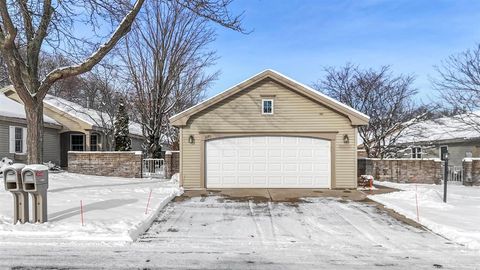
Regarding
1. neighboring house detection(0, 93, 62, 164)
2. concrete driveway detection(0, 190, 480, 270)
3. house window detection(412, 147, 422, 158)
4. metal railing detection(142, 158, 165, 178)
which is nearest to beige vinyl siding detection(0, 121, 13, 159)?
neighboring house detection(0, 93, 62, 164)

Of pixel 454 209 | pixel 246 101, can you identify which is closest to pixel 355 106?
pixel 246 101

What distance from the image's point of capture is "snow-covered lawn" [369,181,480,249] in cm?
929

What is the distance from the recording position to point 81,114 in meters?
29.2

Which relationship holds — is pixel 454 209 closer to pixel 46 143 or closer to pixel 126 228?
pixel 126 228

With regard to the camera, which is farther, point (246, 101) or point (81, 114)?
point (81, 114)

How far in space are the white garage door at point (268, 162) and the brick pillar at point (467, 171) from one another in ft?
30.0

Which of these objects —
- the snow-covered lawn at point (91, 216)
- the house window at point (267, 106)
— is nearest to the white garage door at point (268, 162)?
the house window at point (267, 106)

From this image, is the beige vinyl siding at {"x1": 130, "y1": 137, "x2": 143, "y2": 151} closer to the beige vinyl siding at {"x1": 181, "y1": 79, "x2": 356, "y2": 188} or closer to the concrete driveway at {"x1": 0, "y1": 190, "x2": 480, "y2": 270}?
the beige vinyl siding at {"x1": 181, "y1": 79, "x2": 356, "y2": 188}

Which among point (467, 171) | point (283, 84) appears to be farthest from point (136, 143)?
point (467, 171)

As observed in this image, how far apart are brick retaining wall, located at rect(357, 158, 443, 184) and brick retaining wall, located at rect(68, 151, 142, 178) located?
12253 mm

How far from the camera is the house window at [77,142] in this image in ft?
94.1

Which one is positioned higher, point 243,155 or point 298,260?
point 243,155

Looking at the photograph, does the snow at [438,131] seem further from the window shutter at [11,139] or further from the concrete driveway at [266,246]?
the window shutter at [11,139]

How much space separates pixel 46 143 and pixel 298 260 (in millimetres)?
22240
